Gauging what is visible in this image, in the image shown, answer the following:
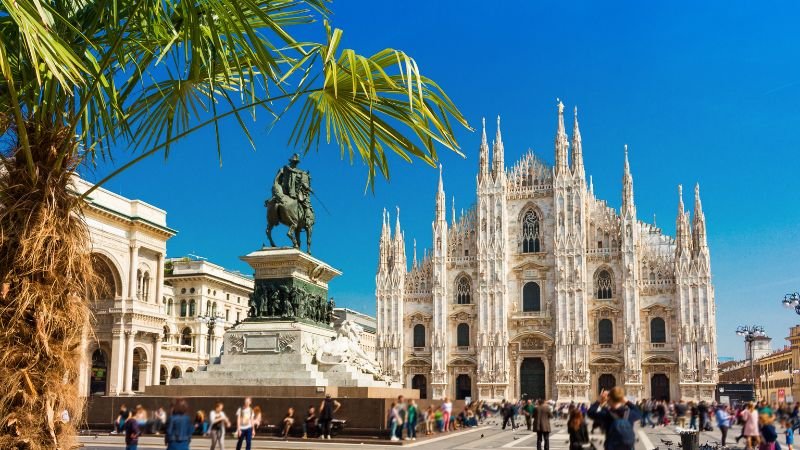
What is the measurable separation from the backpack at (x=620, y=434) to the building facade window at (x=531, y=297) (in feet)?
166

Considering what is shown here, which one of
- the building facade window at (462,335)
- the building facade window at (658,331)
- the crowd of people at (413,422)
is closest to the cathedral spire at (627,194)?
the building facade window at (658,331)

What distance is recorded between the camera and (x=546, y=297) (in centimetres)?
5759

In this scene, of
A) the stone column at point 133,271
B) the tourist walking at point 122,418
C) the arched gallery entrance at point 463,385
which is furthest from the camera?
the arched gallery entrance at point 463,385

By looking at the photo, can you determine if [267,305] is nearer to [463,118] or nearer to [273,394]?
[273,394]

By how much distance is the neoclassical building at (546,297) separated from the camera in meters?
54.4

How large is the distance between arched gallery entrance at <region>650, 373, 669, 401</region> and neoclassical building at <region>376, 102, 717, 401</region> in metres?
0.07

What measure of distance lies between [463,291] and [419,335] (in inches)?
184

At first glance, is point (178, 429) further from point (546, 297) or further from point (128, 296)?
point (546, 297)

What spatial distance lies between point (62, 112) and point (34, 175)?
618 mm

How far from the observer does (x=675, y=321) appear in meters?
54.6

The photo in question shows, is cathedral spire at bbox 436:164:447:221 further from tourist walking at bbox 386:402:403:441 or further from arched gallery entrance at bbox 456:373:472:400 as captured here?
tourist walking at bbox 386:402:403:441

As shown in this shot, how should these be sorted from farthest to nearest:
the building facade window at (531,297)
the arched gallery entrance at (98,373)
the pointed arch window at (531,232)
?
the pointed arch window at (531,232) → the building facade window at (531,297) → the arched gallery entrance at (98,373)

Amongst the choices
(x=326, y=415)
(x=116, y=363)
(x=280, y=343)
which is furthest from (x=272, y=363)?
(x=116, y=363)

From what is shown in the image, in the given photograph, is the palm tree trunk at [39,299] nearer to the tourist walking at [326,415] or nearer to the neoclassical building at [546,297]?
the tourist walking at [326,415]
